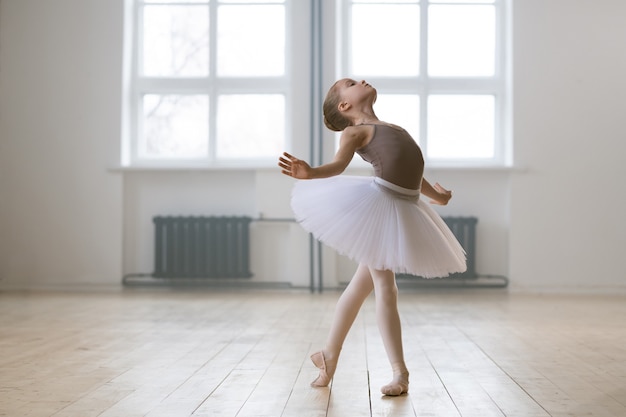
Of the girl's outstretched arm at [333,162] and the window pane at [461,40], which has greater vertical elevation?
the window pane at [461,40]

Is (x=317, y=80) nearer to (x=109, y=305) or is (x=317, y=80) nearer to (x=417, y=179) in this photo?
(x=109, y=305)

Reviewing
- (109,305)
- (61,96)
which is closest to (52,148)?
(61,96)

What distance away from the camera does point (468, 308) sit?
6164 mm

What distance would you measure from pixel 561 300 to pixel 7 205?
16.1 ft

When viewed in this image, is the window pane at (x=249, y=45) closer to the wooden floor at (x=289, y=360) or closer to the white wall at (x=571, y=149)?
the white wall at (x=571, y=149)

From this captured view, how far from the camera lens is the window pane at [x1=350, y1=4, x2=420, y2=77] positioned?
804 centimetres

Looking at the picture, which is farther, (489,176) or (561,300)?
(489,176)

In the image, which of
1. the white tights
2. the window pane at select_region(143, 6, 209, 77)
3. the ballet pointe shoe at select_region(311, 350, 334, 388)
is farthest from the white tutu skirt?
the window pane at select_region(143, 6, 209, 77)

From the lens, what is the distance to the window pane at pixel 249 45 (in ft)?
26.4

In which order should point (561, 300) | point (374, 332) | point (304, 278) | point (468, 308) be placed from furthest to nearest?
point (304, 278) → point (561, 300) → point (468, 308) → point (374, 332)

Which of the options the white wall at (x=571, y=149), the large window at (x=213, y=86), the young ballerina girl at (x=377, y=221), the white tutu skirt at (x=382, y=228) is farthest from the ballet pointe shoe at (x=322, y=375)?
the large window at (x=213, y=86)

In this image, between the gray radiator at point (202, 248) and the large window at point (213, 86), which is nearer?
the gray radiator at point (202, 248)

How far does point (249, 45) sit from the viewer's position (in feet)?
26.4

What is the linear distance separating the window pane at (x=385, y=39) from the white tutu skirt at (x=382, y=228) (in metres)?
5.30
